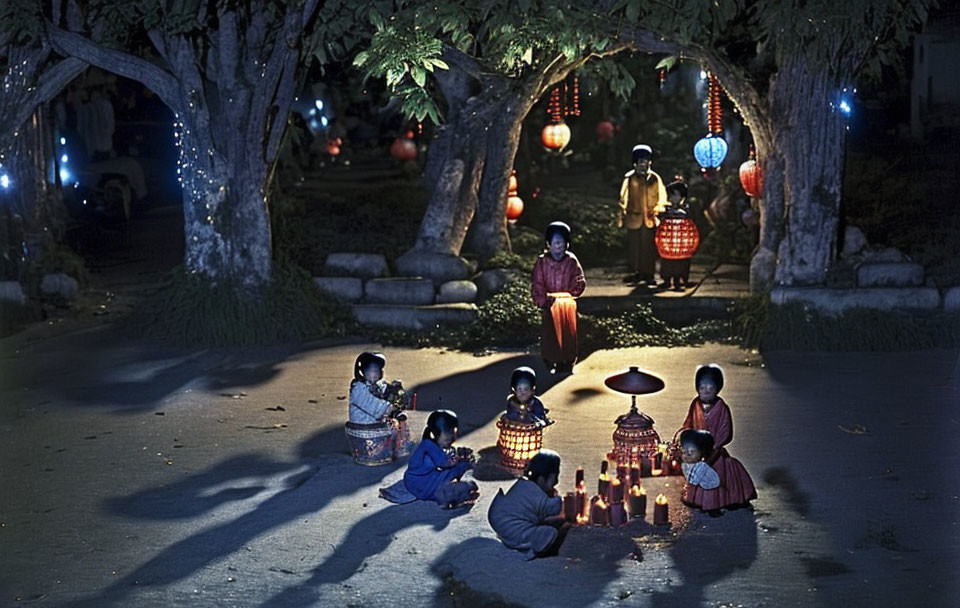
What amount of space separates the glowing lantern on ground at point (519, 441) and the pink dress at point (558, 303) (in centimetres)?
316

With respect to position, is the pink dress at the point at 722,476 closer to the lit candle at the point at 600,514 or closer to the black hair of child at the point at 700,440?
the black hair of child at the point at 700,440

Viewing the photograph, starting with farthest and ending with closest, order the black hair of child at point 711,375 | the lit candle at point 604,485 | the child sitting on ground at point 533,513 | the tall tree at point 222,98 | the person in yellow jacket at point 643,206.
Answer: the person in yellow jacket at point 643,206 < the tall tree at point 222,98 < the black hair of child at point 711,375 < the lit candle at point 604,485 < the child sitting on ground at point 533,513

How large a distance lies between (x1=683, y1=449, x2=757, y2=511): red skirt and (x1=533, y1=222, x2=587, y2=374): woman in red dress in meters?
4.10

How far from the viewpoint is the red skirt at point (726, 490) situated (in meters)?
9.15

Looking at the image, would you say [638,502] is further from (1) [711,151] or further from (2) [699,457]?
(1) [711,151]

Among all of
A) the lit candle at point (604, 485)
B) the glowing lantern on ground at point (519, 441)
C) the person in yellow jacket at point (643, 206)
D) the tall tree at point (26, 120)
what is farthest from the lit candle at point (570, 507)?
the person in yellow jacket at point (643, 206)

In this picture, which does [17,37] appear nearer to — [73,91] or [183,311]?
[183,311]

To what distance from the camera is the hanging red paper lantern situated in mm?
16219

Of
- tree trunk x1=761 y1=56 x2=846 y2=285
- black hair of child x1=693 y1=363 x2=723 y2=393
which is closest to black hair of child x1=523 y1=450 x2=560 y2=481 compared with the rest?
black hair of child x1=693 y1=363 x2=723 y2=393

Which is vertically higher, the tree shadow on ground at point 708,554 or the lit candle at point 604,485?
the lit candle at point 604,485

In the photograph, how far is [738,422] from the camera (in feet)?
38.0

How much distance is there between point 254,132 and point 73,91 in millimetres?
11861

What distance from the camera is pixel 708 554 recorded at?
845 centimetres

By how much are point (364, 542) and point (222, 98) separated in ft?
25.0
